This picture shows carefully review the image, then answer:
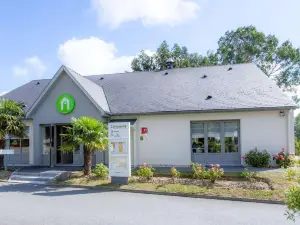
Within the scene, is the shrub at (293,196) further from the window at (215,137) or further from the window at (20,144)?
the window at (20,144)

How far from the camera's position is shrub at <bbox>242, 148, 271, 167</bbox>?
1448 centimetres

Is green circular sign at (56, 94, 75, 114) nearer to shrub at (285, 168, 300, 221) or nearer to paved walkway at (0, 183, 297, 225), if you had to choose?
paved walkway at (0, 183, 297, 225)

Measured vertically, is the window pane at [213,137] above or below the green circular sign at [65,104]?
below

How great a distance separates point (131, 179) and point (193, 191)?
3228mm

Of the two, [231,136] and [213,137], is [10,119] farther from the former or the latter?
[231,136]

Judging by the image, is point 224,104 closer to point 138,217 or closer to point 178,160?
point 178,160

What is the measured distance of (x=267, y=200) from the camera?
909cm

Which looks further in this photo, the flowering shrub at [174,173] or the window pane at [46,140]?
the window pane at [46,140]

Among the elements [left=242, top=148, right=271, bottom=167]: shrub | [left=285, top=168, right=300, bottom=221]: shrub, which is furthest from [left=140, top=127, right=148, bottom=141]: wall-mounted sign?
[left=285, top=168, right=300, bottom=221]: shrub

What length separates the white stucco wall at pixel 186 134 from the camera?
49.5 ft

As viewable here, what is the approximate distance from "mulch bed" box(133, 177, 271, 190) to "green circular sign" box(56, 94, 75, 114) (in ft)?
22.0

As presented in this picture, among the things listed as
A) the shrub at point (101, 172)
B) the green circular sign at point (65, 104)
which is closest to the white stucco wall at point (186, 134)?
the shrub at point (101, 172)

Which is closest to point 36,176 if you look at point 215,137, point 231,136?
point 215,137

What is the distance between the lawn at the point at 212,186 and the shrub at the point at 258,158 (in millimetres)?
1878
